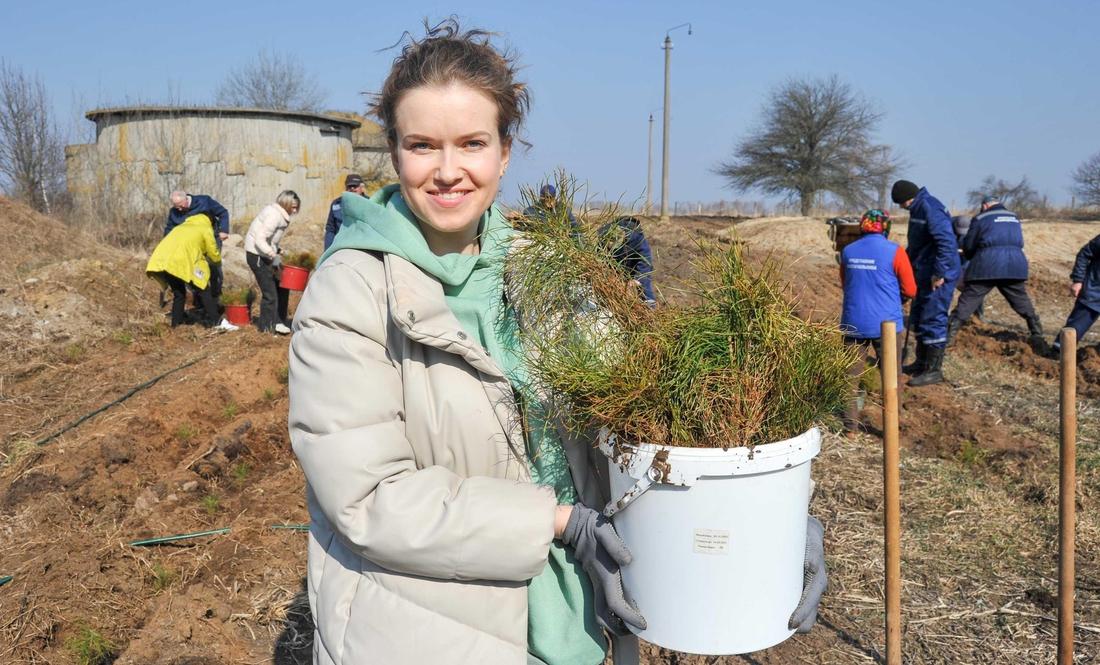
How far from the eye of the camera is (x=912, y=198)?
7.16 meters

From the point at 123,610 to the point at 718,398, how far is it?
3.24 m

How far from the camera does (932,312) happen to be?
23.5 ft

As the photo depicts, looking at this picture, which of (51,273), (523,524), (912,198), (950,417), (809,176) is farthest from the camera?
(809,176)

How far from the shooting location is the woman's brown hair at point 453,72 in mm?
1475

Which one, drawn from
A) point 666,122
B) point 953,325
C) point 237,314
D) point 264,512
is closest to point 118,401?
point 264,512

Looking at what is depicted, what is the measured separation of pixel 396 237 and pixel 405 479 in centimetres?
46

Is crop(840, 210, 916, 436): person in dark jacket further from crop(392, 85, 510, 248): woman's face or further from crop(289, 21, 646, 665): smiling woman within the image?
crop(392, 85, 510, 248): woman's face

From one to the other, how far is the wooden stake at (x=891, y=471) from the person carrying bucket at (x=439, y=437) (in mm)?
381

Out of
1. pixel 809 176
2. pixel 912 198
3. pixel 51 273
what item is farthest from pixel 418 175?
pixel 809 176

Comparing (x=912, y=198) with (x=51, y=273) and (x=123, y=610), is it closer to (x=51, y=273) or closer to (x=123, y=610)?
(x=123, y=610)

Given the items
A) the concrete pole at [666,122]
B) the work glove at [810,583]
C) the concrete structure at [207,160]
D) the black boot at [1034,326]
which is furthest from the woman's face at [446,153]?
the concrete pole at [666,122]

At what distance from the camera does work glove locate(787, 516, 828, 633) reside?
5.31 feet

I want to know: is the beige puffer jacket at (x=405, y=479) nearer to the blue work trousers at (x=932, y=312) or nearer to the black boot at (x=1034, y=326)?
the blue work trousers at (x=932, y=312)

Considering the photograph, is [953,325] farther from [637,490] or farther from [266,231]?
[637,490]
